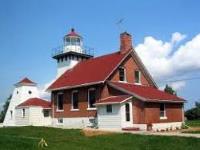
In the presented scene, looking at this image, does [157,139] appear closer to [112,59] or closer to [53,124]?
[112,59]

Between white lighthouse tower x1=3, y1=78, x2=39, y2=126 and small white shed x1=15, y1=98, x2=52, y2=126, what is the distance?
292 centimetres

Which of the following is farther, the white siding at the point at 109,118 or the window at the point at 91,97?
the window at the point at 91,97

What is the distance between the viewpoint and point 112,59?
118 ft

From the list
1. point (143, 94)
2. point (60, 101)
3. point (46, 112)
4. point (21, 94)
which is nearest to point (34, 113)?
point (46, 112)

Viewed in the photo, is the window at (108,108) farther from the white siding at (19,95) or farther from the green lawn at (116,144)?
the white siding at (19,95)

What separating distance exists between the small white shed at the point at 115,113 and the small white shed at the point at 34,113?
11.8 meters

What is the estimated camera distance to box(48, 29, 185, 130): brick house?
100ft

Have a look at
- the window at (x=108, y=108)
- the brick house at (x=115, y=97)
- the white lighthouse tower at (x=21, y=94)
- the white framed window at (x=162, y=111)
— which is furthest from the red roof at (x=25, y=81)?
the white framed window at (x=162, y=111)

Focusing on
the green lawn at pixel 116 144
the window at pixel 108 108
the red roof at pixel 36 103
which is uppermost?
the red roof at pixel 36 103

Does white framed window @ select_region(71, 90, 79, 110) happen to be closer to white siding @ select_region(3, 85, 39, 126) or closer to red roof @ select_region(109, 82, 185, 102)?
red roof @ select_region(109, 82, 185, 102)

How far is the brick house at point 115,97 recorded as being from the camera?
3050 cm

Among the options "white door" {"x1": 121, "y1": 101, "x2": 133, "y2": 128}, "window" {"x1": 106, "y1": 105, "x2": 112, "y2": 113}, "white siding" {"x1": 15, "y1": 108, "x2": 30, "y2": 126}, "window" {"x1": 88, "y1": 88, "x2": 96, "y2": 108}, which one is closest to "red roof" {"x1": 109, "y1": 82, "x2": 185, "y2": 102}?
"white door" {"x1": 121, "y1": 101, "x2": 133, "y2": 128}

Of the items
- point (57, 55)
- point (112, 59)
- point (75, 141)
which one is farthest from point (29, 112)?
point (75, 141)

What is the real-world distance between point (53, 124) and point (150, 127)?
42.4 feet
